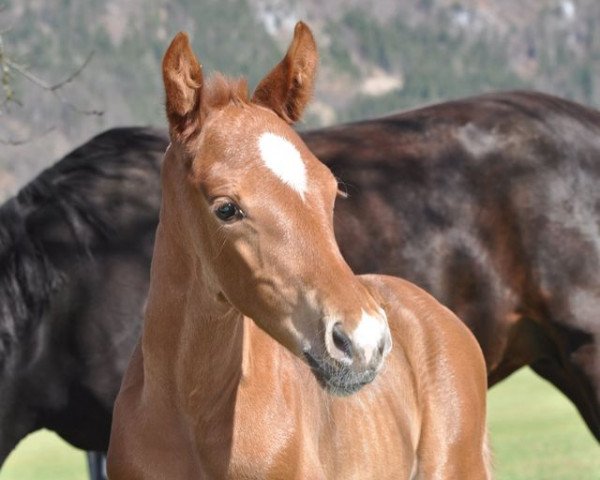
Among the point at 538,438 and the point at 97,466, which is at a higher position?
the point at 97,466

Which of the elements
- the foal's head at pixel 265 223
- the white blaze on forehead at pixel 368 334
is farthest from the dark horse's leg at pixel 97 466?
the white blaze on forehead at pixel 368 334

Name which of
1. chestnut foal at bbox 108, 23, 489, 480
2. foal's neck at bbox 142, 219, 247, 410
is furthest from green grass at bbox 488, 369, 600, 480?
foal's neck at bbox 142, 219, 247, 410

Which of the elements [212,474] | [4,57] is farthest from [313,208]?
[4,57]

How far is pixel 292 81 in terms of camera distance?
371 centimetres

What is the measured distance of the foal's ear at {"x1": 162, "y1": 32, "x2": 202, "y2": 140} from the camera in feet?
11.3

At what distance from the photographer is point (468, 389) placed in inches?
177

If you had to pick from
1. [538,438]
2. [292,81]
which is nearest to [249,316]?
[292,81]

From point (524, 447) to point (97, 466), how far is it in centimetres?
573

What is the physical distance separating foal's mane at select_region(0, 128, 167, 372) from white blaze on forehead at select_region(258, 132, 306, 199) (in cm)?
243

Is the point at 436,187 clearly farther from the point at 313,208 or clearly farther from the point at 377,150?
the point at 313,208

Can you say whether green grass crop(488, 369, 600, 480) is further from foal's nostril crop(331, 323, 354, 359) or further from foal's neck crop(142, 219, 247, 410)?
foal's nostril crop(331, 323, 354, 359)

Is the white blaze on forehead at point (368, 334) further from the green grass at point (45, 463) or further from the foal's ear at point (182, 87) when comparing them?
the green grass at point (45, 463)

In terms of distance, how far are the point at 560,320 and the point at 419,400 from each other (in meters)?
1.76

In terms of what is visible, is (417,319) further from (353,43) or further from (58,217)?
(353,43)
